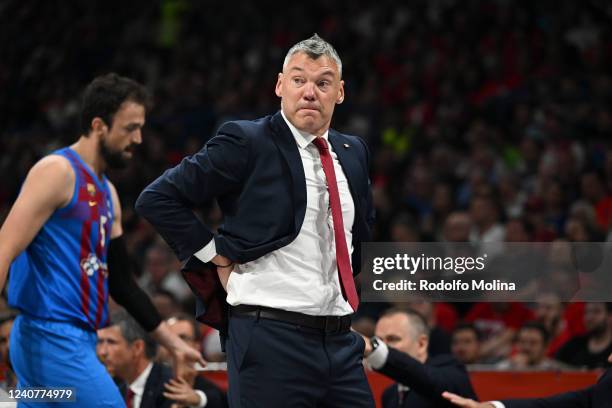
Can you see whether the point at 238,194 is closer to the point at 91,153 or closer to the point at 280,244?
the point at 280,244

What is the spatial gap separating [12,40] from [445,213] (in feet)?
19.4

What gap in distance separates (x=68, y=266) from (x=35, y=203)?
0.28 meters

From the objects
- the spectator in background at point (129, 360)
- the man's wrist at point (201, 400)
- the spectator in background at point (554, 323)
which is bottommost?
the man's wrist at point (201, 400)

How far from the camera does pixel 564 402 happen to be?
445 centimetres

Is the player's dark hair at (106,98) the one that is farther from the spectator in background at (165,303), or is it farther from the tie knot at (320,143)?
the spectator in background at (165,303)

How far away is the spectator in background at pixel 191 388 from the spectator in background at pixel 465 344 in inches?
71.2

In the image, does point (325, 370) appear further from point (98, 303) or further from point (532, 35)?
point (532, 35)

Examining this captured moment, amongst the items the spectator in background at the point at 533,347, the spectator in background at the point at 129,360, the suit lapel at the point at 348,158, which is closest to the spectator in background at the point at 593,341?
the spectator in background at the point at 533,347

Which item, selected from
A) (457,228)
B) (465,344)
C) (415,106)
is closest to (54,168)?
(465,344)

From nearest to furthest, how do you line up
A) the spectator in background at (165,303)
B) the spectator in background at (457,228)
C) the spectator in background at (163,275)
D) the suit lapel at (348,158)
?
the suit lapel at (348,158) → the spectator in background at (165,303) → the spectator in background at (457,228) → the spectator in background at (163,275)

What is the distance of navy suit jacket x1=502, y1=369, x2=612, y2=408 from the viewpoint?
4288 millimetres

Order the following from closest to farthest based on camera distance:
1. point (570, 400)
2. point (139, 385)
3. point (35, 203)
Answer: point (35, 203)
point (570, 400)
point (139, 385)

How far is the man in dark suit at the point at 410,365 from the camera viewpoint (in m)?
4.41

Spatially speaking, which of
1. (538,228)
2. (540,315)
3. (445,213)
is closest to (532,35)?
(445,213)
